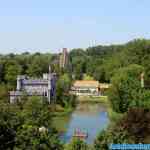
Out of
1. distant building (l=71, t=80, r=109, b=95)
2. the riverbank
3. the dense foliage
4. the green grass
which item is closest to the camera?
the dense foliage

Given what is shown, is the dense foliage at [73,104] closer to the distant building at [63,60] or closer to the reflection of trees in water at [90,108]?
the reflection of trees in water at [90,108]

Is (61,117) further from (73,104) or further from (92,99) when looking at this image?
(92,99)

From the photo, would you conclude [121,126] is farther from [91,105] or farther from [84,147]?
[91,105]

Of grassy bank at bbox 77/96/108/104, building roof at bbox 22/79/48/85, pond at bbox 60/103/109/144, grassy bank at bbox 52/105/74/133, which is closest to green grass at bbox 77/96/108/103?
grassy bank at bbox 77/96/108/104

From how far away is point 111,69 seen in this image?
191 ft

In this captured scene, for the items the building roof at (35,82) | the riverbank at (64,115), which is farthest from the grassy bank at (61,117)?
the building roof at (35,82)

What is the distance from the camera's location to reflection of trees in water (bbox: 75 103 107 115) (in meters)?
38.0

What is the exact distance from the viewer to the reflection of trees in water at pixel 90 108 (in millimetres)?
38031

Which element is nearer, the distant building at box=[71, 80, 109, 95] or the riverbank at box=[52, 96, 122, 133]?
the riverbank at box=[52, 96, 122, 133]

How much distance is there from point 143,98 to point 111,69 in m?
27.2

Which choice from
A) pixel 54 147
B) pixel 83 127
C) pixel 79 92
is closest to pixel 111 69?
pixel 79 92

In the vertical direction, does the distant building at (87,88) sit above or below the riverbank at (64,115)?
above

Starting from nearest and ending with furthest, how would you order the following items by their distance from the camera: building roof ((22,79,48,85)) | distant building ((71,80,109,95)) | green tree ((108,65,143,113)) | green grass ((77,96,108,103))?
green tree ((108,65,143,113)) < building roof ((22,79,48,85)) < green grass ((77,96,108,103)) < distant building ((71,80,109,95))

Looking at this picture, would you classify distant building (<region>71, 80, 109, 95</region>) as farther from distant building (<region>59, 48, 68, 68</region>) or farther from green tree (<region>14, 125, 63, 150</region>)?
green tree (<region>14, 125, 63, 150</region>)
